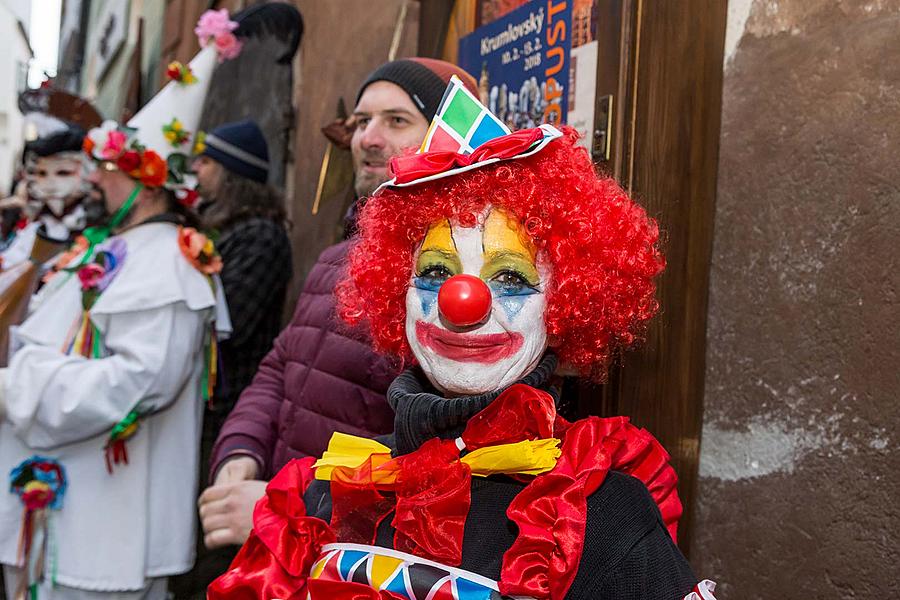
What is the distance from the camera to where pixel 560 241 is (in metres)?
1.35

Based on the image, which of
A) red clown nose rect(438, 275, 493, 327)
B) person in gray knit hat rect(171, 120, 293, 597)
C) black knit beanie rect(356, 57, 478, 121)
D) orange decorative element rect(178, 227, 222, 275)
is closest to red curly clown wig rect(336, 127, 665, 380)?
red clown nose rect(438, 275, 493, 327)

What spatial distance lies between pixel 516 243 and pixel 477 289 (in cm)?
13

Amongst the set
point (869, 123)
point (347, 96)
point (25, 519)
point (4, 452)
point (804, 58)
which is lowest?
point (25, 519)

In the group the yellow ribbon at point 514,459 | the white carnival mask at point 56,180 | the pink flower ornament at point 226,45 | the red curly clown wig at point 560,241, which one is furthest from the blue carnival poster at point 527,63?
the white carnival mask at point 56,180

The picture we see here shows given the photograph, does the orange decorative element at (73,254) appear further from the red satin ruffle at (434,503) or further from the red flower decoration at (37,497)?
the red satin ruffle at (434,503)

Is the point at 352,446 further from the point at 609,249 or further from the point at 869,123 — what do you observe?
the point at 869,123

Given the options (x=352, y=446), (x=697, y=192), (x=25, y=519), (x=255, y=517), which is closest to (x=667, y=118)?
→ (x=697, y=192)

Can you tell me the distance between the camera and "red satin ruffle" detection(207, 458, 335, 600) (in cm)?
133

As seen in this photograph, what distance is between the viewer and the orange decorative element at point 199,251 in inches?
109

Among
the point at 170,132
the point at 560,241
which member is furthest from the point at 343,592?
the point at 170,132

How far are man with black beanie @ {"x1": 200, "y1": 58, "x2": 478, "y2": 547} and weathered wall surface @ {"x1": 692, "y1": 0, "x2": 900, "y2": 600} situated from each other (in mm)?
683

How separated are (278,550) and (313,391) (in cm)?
71

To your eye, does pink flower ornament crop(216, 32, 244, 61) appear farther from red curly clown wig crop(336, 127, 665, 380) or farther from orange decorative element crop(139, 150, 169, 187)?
red curly clown wig crop(336, 127, 665, 380)

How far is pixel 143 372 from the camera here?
8.10 ft
